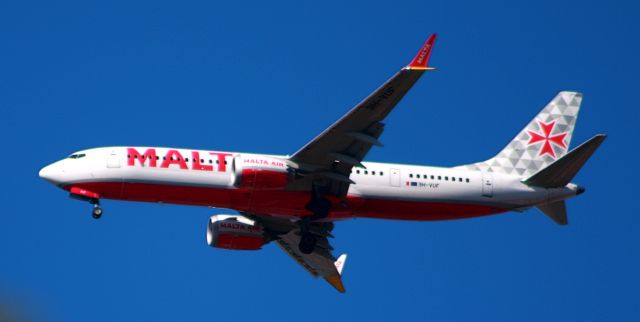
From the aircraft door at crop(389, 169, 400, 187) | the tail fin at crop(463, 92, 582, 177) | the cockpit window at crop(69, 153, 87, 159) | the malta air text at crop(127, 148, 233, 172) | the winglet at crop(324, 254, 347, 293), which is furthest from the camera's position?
the winglet at crop(324, 254, 347, 293)

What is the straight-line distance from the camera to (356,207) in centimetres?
6359

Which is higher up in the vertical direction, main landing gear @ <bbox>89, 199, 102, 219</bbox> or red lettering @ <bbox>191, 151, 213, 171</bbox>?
red lettering @ <bbox>191, 151, 213, 171</bbox>

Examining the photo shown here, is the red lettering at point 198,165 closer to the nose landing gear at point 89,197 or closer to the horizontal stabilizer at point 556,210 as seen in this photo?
the nose landing gear at point 89,197

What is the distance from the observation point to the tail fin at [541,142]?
68469 millimetres

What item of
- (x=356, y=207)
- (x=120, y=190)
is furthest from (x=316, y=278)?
(x=120, y=190)

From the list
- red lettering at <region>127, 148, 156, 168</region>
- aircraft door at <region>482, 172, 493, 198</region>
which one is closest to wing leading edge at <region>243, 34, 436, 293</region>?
red lettering at <region>127, 148, 156, 168</region>

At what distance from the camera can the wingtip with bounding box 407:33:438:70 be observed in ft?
176

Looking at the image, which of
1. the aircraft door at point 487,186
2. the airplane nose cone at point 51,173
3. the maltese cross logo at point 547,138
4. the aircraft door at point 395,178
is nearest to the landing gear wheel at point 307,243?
the aircraft door at point 395,178

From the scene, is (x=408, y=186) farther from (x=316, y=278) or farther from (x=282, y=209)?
(x=316, y=278)

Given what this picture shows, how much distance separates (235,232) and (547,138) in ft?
63.6

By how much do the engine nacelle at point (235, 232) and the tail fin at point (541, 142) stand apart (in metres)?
12.9

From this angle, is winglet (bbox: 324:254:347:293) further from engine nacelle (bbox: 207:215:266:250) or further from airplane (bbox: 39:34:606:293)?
engine nacelle (bbox: 207:215:266:250)

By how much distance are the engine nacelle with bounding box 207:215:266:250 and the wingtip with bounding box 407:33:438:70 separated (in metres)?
19.2

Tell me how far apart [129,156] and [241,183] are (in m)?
6.08
